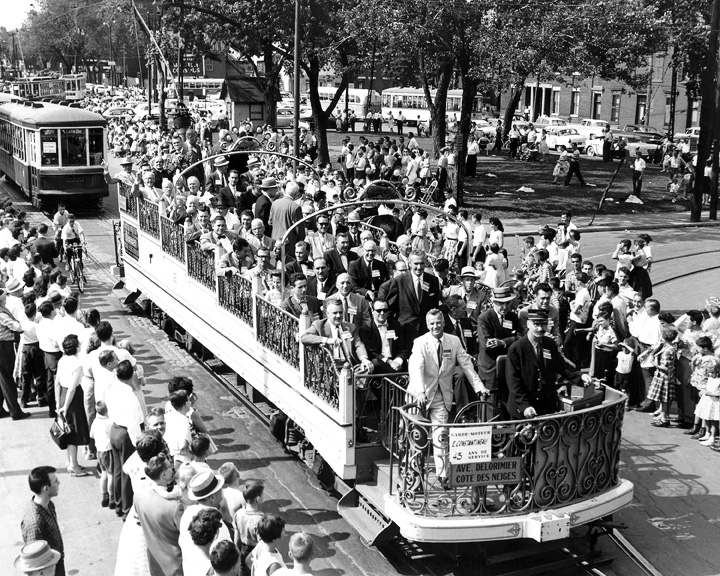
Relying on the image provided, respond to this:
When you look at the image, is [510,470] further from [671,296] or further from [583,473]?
[671,296]

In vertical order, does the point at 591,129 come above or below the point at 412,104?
below

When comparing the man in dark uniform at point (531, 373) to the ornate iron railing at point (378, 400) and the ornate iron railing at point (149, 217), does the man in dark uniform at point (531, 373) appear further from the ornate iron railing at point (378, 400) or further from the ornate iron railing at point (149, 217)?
the ornate iron railing at point (149, 217)

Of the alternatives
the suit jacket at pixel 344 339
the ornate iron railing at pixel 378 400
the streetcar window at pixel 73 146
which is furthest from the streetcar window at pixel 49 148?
the ornate iron railing at pixel 378 400

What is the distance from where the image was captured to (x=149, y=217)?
1716cm

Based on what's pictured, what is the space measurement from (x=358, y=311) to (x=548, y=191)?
26303mm

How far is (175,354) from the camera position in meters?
16.1

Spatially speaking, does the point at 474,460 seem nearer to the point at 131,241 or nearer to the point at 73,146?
the point at 131,241

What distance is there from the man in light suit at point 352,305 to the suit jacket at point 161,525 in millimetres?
3288

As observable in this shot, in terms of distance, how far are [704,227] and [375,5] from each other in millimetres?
12162

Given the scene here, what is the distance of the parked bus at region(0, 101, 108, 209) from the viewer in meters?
28.8

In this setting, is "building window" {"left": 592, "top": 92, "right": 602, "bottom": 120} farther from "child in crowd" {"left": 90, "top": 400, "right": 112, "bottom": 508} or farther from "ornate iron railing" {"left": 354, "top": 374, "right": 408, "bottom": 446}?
"child in crowd" {"left": 90, "top": 400, "right": 112, "bottom": 508}

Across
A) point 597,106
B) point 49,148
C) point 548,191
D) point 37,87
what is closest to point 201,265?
point 49,148

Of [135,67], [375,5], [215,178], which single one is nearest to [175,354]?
[215,178]

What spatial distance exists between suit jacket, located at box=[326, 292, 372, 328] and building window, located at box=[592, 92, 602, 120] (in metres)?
61.1
